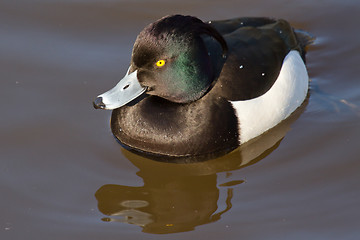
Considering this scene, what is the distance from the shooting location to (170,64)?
5348 mm

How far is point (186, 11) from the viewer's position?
Result: 24.6ft

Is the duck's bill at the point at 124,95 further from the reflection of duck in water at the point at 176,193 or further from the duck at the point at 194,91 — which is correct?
the reflection of duck in water at the point at 176,193

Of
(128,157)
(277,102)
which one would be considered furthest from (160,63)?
(277,102)

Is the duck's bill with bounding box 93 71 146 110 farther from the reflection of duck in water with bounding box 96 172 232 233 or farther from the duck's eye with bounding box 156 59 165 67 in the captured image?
the reflection of duck in water with bounding box 96 172 232 233

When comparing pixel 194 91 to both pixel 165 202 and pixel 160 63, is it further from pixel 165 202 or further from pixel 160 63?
pixel 165 202

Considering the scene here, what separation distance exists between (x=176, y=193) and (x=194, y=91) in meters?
0.84

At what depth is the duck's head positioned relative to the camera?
5195mm

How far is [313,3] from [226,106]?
2.63 metres

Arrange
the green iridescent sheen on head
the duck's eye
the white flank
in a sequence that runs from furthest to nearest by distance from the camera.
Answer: the white flank, the duck's eye, the green iridescent sheen on head

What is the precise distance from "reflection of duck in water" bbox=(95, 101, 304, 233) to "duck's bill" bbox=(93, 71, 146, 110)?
1.74 ft

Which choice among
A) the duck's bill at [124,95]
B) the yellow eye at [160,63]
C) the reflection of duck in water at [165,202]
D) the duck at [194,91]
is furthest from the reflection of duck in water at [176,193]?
the yellow eye at [160,63]

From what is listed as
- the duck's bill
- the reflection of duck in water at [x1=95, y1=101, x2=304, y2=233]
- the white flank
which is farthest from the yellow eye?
the reflection of duck in water at [x1=95, y1=101, x2=304, y2=233]

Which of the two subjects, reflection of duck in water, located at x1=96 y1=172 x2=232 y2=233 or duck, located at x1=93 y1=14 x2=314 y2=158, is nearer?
reflection of duck in water, located at x1=96 y1=172 x2=232 y2=233

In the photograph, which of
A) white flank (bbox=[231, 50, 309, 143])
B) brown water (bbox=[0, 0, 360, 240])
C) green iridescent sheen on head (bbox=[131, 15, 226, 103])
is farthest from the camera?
white flank (bbox=[231, 50, 309, 143])
